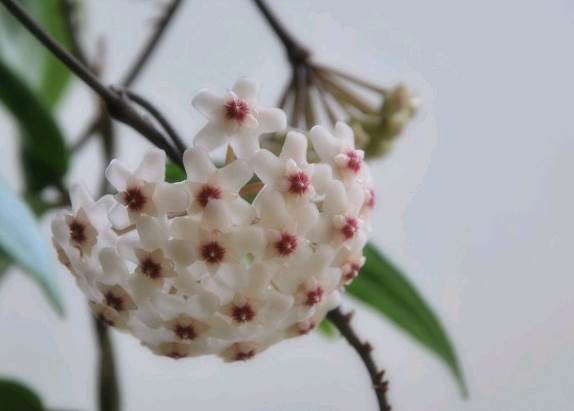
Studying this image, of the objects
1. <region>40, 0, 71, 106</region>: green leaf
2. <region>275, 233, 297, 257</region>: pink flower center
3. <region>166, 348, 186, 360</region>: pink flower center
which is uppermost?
<region>275, 233, 297, 257</region>: pink flower center

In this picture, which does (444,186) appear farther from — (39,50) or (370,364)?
(370,364)

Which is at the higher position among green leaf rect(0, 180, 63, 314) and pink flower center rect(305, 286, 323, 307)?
pink flower center rect(305, 286, 323, 307)

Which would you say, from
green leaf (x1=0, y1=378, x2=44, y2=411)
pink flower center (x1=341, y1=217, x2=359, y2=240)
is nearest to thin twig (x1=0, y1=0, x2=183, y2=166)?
pink flower center (x1=341, y1=217, x2=359, y2=240)

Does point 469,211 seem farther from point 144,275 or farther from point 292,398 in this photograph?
point 144,275

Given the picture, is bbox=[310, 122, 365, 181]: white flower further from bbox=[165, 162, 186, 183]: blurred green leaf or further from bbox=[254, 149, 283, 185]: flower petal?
bbox=[165, 162, 186, 183]: blurred green leaf

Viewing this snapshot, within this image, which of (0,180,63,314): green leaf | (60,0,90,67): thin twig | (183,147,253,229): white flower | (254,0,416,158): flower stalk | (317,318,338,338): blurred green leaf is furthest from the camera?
(60,0,90,67): thin twig

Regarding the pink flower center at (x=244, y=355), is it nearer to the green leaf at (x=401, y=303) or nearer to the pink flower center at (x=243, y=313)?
the pink flower center at (x=243, y=313)

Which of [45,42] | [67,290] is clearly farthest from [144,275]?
[67,290]
